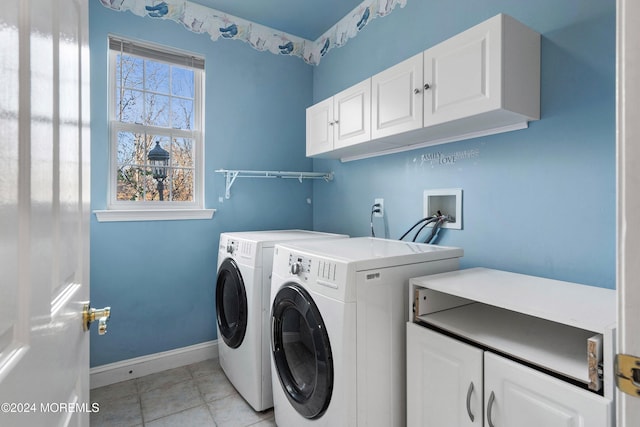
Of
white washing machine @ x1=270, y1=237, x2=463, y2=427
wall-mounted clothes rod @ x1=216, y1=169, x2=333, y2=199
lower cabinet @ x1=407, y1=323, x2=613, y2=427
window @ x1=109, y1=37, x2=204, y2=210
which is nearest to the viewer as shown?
lower cabinet @ x1=407, y1=323, x2=613, y2=427

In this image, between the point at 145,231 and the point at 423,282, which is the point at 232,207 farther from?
the point at 423,282

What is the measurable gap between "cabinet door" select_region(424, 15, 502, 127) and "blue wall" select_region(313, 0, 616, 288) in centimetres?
33

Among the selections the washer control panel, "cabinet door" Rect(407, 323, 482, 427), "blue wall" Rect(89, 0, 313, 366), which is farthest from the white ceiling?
"cabinet door" Rect(407, 323, 482, 427)

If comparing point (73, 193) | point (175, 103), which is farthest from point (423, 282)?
point (175, 103)

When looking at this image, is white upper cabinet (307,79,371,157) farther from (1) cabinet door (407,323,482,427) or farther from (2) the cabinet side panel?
(1) cabinet door (407,323,482,427)

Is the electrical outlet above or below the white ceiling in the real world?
below

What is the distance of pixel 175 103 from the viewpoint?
266 centimetres

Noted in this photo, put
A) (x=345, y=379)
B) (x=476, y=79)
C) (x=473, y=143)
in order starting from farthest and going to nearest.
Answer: (x=473, y=143) < (x=476, y=79) < (x=345, y=379)

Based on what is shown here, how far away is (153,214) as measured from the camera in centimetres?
249

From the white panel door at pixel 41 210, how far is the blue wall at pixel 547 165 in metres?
1.78

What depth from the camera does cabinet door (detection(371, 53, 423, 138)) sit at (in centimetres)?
174

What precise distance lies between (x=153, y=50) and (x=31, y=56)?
96.1 inches

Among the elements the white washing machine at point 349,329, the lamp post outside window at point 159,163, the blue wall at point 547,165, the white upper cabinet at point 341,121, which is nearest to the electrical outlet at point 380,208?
the blue wall at point 547,165

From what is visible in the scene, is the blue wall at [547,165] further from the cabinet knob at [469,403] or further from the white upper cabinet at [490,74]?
the cabinet knob at [469,403]
